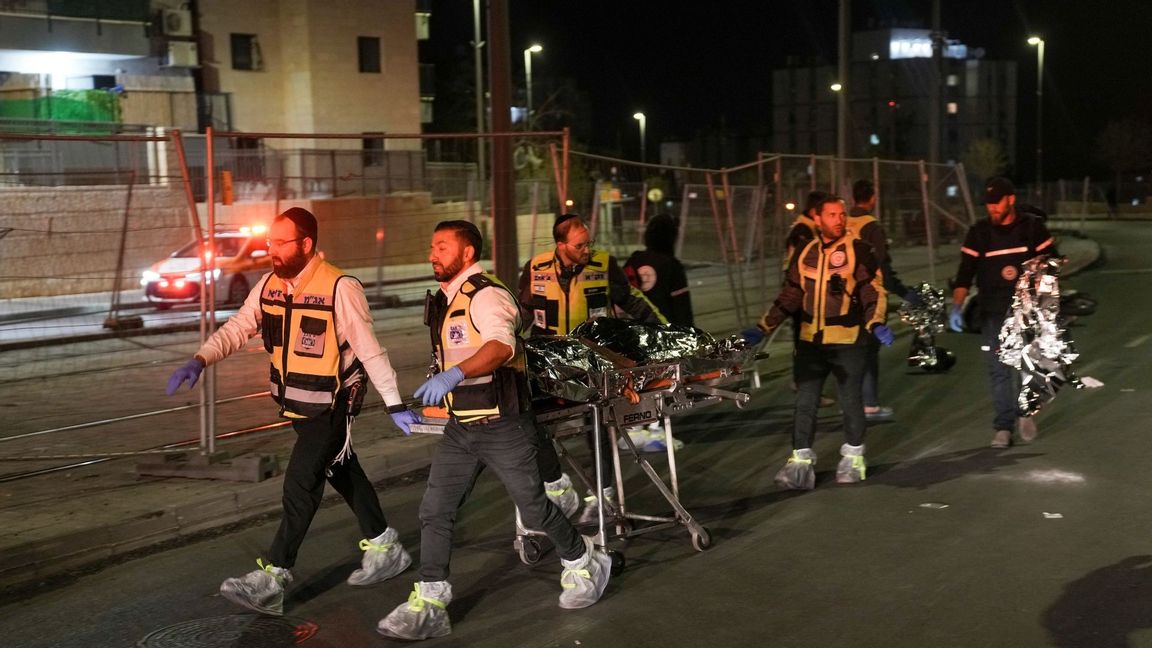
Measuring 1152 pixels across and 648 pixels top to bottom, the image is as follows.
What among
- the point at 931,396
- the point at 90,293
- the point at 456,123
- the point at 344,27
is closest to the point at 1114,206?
the point at 456,123

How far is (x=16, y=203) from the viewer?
10.0 metres

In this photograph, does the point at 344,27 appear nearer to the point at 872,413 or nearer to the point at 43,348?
the point at 43,348

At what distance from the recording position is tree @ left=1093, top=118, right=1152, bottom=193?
8738cm

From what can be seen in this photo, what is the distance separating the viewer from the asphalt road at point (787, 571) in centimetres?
538

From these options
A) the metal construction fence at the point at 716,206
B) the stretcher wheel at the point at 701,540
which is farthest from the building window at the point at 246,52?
the stretcher wheel at the point at 701,540

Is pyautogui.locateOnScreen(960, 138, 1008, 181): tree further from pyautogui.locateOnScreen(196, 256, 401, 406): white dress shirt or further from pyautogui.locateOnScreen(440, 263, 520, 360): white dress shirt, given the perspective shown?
pyautogui.locateOnScreen(440, 263, 520, 360): white dress shirt

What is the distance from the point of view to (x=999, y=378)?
8859 mm

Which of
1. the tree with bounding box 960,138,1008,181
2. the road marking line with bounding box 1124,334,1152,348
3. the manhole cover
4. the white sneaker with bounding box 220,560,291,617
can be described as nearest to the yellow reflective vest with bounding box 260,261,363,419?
the white sneaker with bounding box 220,560,291,617

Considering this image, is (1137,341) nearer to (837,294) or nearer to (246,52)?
(837,294)

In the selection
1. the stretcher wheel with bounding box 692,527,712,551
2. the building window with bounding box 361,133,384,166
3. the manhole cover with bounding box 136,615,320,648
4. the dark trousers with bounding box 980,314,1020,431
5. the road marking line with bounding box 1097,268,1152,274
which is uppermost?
the building window with bounding box 361,133,384,166

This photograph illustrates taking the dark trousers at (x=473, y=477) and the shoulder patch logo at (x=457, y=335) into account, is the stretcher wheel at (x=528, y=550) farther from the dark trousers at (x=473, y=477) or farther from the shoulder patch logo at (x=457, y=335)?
the shoulder patch logo at (x=457, y=335)

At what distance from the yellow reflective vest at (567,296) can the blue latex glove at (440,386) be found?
2.23 m

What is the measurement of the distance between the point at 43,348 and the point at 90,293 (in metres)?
2.72

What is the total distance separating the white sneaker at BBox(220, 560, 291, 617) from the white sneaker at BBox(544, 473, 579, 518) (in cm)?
185
